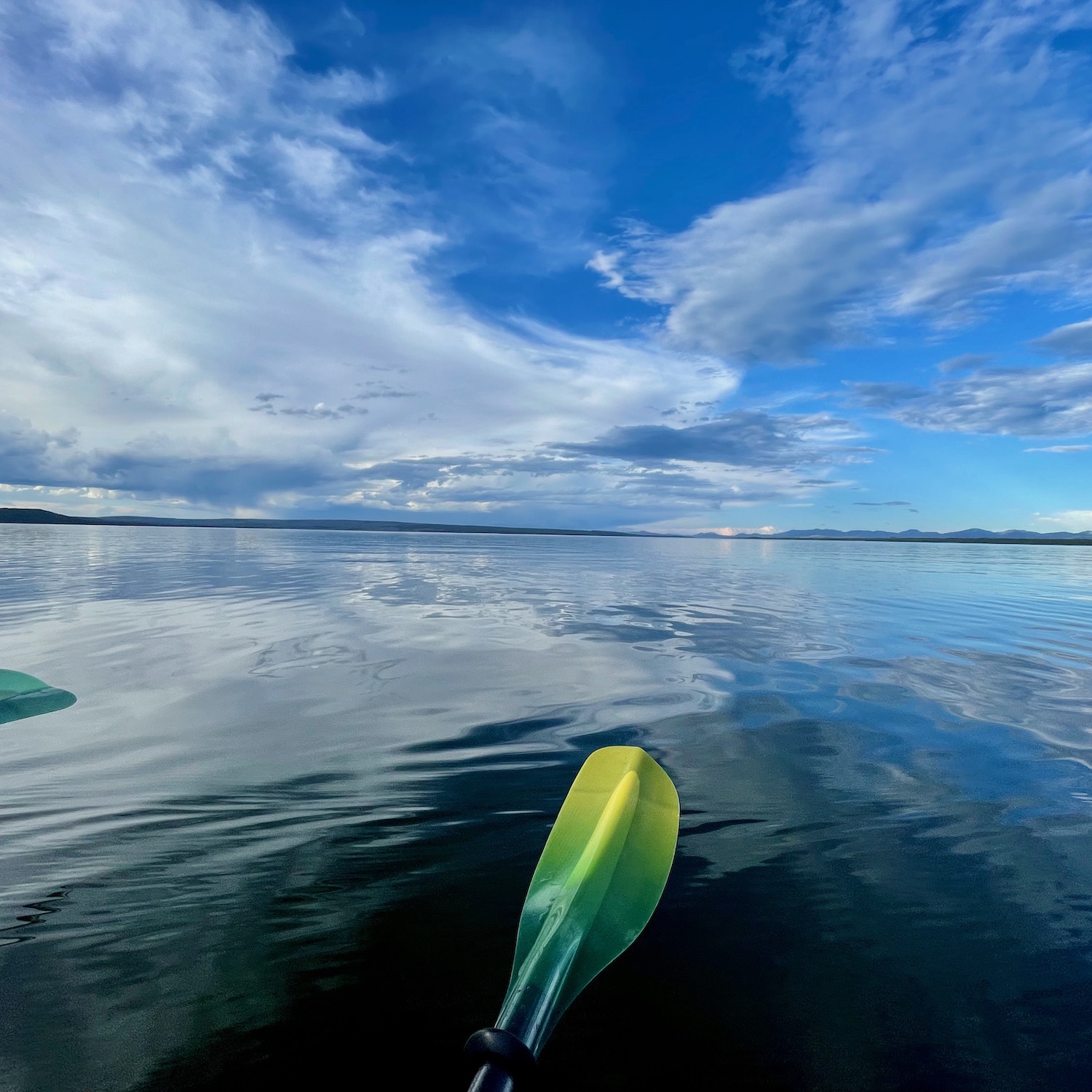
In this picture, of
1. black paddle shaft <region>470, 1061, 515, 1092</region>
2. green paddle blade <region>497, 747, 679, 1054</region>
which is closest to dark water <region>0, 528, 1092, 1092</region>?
green paddle blade <region>497, 747, 679, 1054</region>

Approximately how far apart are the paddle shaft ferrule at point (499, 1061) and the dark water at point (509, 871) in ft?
1.25

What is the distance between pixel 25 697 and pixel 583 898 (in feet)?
19.8

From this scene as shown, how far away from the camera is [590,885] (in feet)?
10.0

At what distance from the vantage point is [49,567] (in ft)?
82.4

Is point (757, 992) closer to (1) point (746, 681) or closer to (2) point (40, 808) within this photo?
(2) point (40, 808)

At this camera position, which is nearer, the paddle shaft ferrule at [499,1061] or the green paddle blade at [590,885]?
the paddle shaft ferrule at [499,1061]

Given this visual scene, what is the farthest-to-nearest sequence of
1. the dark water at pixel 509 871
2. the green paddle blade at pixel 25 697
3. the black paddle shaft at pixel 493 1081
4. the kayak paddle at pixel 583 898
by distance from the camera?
the green paddle blade at pixel 25 697
the dark water at pixel 509 871
the kayak paddle at pixel 583 898
the black paddle shaft at pixel 493 1081

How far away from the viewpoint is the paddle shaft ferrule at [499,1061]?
1.96 m

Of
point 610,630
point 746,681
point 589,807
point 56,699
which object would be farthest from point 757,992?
point 610,630

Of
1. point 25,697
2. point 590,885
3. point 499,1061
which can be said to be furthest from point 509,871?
point 25,697

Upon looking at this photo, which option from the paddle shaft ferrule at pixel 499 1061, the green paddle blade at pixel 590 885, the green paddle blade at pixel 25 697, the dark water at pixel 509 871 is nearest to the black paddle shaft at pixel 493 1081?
the paddle shaft ferrule at pixel 499 1061

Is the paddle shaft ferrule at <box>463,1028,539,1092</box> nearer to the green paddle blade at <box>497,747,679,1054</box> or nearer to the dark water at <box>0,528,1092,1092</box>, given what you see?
the green paddle blade at <box>497,747,679,1054</box>

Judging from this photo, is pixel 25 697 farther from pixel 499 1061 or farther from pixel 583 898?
pixel 499 1061

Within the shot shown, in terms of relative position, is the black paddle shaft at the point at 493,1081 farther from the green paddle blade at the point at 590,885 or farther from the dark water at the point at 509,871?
the dark water at the point at 509,871
